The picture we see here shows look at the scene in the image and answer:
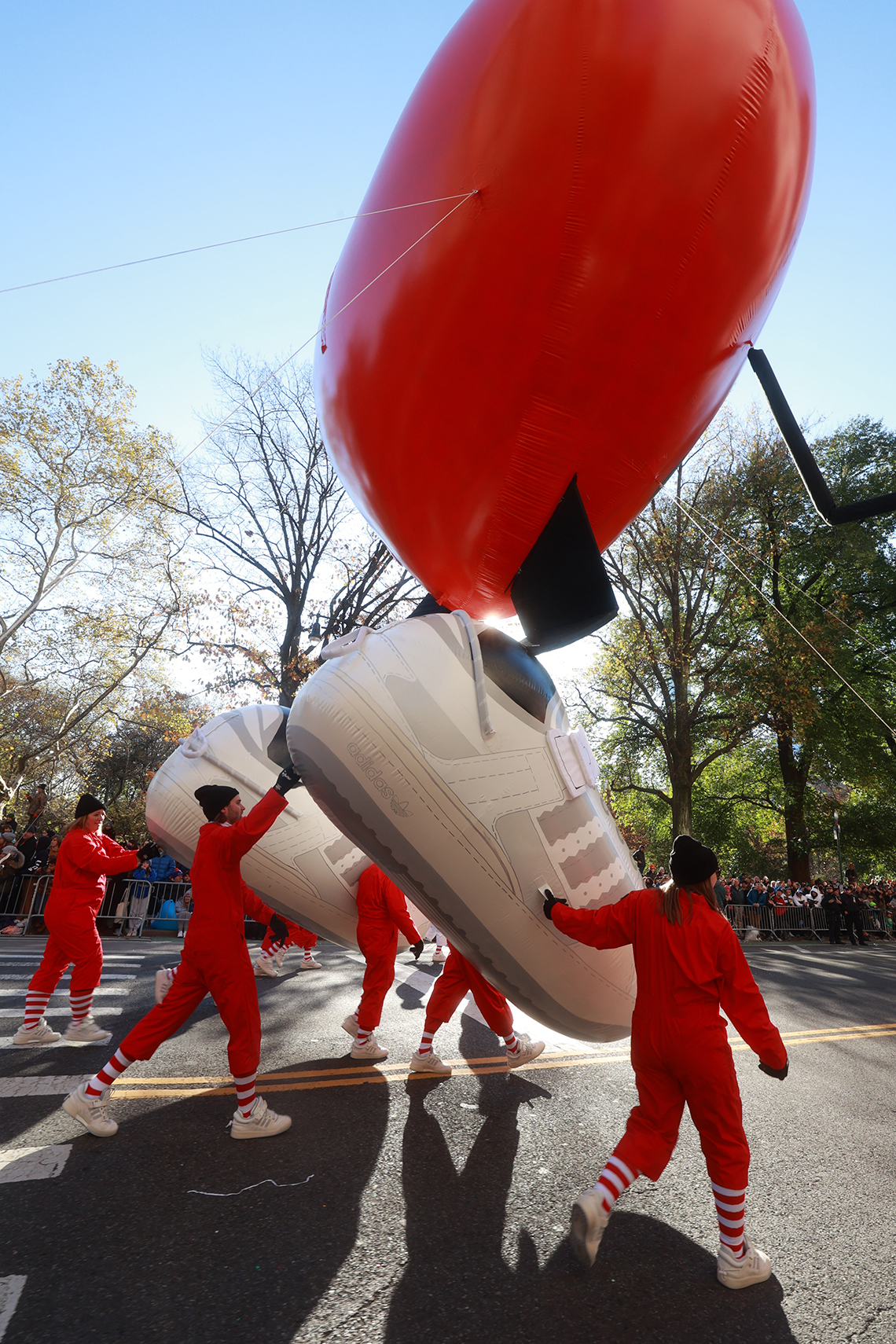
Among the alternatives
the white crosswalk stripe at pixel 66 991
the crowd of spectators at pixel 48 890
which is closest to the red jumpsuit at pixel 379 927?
the white crosswalk stripe at pixel 66 991

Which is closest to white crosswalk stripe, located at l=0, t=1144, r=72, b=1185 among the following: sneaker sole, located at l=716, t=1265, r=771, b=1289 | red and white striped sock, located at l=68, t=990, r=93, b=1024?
red and white striped sock, located at l=68, t=990, r=93, b=1024

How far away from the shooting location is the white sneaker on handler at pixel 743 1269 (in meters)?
2.56

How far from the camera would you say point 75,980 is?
208 inches

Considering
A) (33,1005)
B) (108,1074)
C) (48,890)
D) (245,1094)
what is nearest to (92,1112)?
(108,1074)

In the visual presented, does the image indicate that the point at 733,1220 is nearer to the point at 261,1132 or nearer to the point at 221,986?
the point at 261,1132

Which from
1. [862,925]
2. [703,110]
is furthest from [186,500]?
[862,925]

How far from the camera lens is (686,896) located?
3.01m

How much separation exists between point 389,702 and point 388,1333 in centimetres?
204

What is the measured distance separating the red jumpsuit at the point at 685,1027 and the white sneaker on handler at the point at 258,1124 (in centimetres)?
184

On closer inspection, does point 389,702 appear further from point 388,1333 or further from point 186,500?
point 186,500

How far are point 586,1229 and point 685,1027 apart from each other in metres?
→ 0.79

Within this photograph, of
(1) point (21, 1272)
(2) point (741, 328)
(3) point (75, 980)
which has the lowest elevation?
(1) point (21, 1272)

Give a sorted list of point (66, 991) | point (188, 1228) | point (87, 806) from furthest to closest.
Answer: point (66, 991)
point (87, 806)
point (188, 1228)

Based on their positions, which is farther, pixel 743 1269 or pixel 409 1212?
pixel 409 1212
